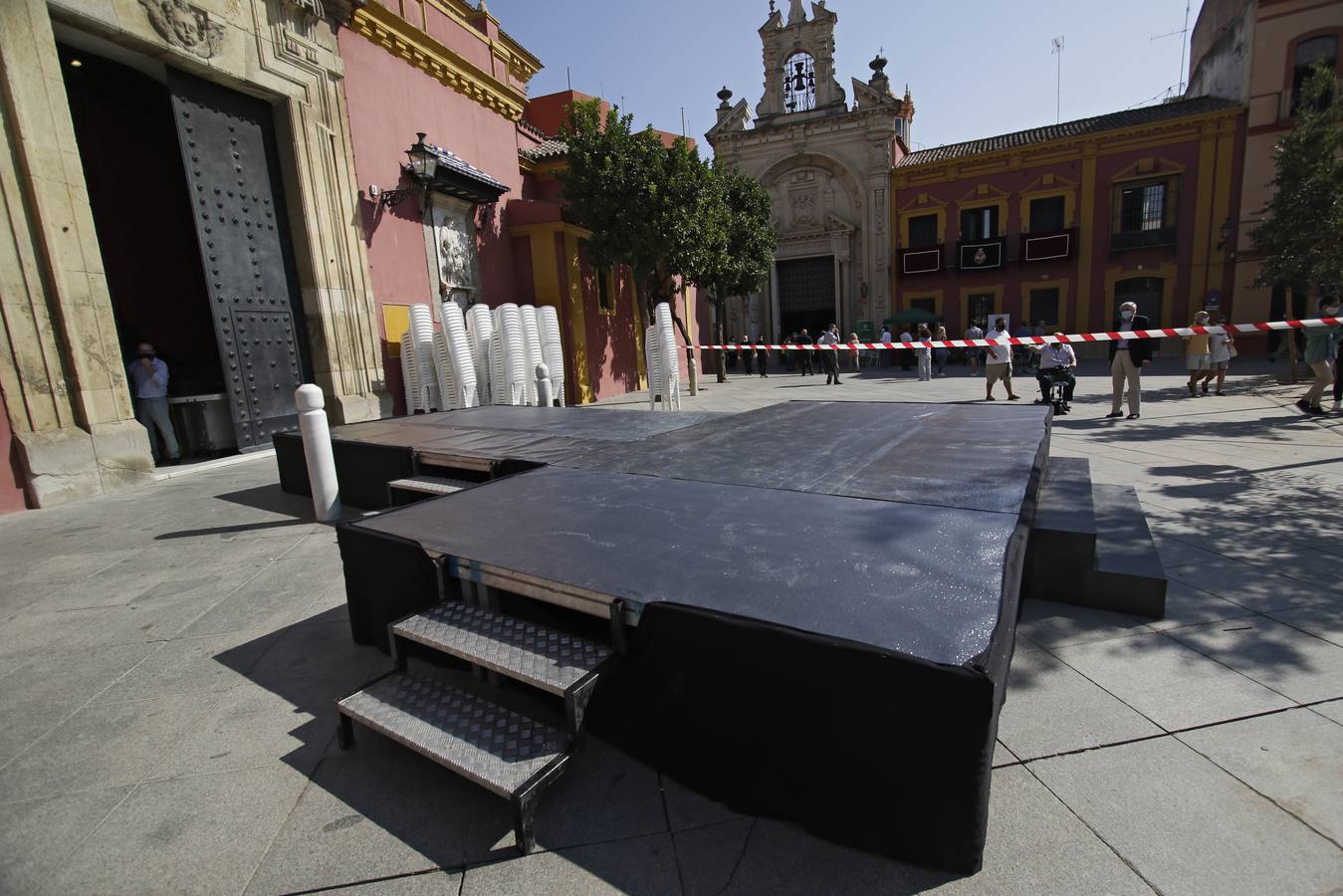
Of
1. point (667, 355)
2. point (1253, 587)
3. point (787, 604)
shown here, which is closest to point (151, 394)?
point (667, 355)

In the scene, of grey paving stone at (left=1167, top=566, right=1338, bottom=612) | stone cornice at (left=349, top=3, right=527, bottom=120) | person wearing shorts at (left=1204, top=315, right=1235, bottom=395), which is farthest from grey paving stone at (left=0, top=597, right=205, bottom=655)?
person wearing shorts at (left=1204, top=315, right=1235, bottom=395)

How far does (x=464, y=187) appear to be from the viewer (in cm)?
1018

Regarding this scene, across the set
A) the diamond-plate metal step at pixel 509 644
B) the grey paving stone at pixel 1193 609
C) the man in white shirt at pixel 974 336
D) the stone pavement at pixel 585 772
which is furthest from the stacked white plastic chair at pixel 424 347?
the man in white shirt at pixel 974 336

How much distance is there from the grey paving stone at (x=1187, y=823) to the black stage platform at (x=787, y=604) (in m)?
0.47

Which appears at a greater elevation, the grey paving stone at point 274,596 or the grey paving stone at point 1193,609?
the grey paving stone at point 274,596

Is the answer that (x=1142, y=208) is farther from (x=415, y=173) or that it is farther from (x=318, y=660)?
(x=318, y=660)

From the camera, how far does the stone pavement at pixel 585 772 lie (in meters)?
1.49

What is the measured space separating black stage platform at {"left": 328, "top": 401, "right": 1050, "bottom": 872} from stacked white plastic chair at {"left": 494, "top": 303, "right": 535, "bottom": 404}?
5.92 metres

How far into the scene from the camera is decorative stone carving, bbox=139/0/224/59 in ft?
21.2

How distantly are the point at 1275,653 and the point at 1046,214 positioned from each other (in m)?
25.5

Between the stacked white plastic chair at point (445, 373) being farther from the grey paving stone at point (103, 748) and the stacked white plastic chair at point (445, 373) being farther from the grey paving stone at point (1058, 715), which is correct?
the grey paving stone at point (1058, 715)

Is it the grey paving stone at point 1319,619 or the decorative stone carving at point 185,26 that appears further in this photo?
the decorative stone carving at point 185,26

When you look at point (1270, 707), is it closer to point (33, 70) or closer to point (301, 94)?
point (33, 70)

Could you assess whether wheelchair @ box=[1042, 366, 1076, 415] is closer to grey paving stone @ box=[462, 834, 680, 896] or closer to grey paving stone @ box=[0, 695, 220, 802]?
grey paving stone @ box=[462, 834, 680, 896]
